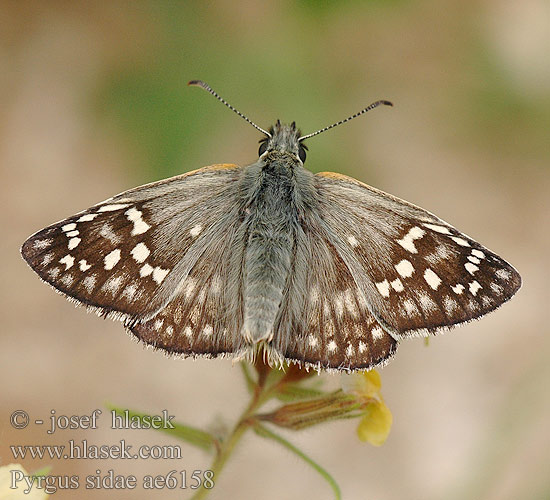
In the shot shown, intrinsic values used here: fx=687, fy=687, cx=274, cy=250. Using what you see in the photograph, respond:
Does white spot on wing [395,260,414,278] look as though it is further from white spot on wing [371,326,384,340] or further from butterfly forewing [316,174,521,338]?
white spot on wing [371,326,384,340]

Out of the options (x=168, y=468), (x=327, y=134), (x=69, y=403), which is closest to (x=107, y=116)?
(x=327, y=134)

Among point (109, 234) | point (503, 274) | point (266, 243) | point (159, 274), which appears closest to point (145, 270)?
point (159, 274)

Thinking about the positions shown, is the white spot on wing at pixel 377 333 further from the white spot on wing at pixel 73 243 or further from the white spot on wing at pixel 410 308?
the white spot on wing at pixel 73 243

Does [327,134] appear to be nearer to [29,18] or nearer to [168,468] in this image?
[168,468]

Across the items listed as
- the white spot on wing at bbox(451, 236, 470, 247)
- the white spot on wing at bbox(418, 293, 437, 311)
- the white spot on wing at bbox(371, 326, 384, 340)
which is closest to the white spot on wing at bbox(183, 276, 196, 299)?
the white spot on wing at bbox(371, 326, 384, 340)

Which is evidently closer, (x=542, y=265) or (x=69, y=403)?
(x=69, y=403)

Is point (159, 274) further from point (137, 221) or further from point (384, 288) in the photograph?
point (384, 288)
